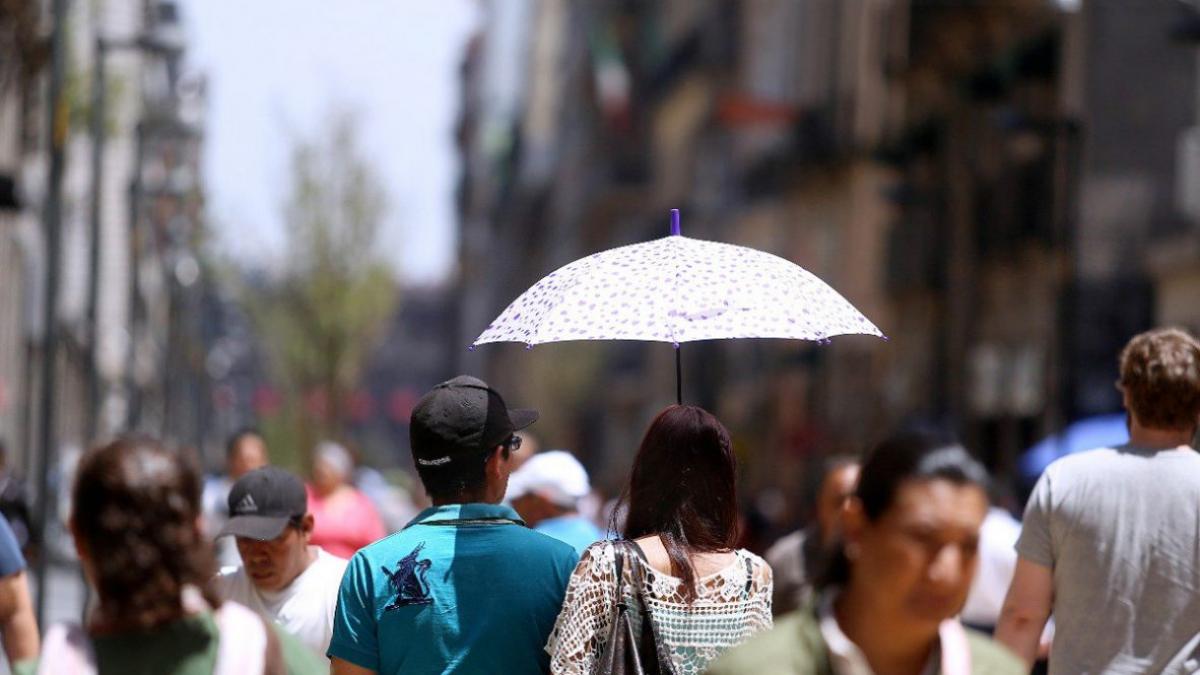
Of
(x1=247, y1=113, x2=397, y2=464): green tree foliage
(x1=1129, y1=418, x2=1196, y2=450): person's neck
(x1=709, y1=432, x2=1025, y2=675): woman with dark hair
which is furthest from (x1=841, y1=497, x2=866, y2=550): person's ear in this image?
(x1=247, y1=113, x2=397, y2=464): green tree foliage

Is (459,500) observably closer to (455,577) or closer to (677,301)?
(455,577)

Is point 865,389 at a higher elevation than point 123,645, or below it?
below

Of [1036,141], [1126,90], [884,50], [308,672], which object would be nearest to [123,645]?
[308,672]

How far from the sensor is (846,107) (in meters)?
40.1

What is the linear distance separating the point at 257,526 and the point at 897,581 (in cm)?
313

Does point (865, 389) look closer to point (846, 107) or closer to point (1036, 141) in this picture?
point (846, 107)

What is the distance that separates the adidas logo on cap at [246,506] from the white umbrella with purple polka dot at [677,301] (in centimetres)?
82

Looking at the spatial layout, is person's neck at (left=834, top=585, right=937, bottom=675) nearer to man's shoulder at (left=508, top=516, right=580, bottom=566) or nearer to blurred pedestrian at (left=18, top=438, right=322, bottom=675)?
blurred pedestrian at (left=18, top=438, right=322, bottom=675)

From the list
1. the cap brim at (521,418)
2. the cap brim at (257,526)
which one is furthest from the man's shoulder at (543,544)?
the cap brim at (257,526)

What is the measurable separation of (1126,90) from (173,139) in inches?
512

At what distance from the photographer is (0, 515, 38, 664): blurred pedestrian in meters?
5.23

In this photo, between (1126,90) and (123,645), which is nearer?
(123,645)

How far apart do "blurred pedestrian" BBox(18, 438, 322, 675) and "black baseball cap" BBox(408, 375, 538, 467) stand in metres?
1.29

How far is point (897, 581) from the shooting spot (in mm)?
3510
